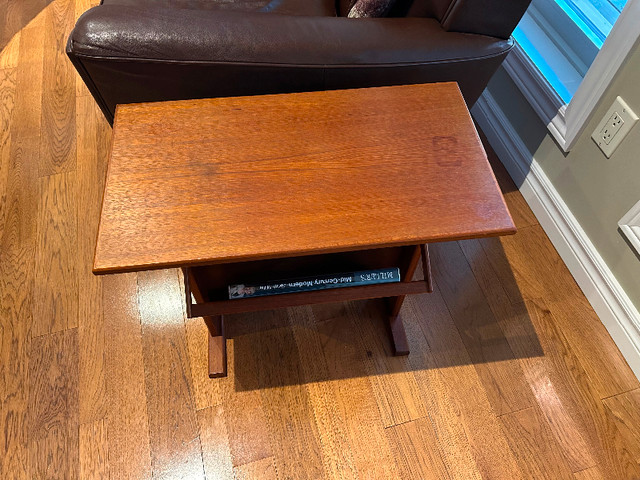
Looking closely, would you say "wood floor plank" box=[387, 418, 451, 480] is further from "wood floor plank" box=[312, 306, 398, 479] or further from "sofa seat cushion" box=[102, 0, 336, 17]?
"sofa seat cushion" box=[102, 0, 336, 17]

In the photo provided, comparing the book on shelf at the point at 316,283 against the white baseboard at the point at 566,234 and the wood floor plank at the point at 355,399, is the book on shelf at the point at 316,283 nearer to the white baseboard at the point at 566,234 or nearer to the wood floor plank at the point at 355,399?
the wood floor plank at the point at 355,399

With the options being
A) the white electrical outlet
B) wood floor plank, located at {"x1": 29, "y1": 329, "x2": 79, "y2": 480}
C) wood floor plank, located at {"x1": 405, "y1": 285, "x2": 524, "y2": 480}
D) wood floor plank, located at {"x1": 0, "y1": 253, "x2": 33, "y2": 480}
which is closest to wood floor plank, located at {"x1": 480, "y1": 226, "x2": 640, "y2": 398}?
wood floor plank, located at {"x1": 405, "y1": 285, "x2": 524, "y2": 480}

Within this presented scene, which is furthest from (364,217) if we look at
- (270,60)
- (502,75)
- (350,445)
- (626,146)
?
(502,75)

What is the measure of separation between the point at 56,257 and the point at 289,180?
2.77ft

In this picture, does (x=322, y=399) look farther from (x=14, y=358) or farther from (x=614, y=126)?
(x=614, y=126)

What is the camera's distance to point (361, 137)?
2.92ft

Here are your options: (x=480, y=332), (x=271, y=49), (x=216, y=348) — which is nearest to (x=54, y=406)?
(x=216, y=348)

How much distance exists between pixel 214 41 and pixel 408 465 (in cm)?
100

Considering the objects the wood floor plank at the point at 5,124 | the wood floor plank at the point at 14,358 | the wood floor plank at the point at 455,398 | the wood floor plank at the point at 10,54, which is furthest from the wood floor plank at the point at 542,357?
the wood floor plank at the point at 10,54

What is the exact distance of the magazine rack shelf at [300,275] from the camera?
1.00m

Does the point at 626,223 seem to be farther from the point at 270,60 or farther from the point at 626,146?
the point at 270,60

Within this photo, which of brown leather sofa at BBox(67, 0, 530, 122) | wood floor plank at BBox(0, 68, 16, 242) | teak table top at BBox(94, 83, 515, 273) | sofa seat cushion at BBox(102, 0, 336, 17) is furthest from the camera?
wood floor plank at BBox(0, 68, 16, 242)

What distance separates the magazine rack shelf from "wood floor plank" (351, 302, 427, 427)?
0.69 feet

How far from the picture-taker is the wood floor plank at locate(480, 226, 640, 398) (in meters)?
1.20
